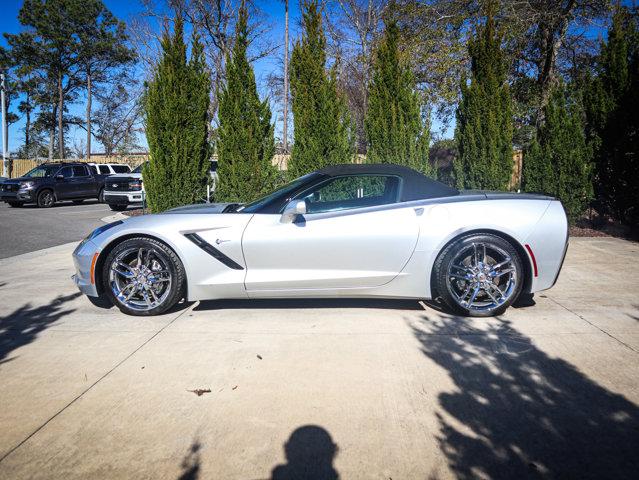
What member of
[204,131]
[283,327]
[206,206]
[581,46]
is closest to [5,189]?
[204,131]

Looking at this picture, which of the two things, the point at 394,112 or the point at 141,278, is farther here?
the point at 394,112

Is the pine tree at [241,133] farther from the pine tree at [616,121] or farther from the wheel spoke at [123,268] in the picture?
the pine tree at [616,121]

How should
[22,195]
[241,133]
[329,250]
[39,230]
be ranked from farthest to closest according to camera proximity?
[22,195], [39,230], [241,133], [329,250]

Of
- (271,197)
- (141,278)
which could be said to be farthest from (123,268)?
(271,197)

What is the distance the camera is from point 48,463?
6.77 ft

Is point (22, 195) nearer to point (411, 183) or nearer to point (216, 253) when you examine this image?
point (216, 253)

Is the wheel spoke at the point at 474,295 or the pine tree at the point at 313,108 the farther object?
the pine tree at the point at 313,108

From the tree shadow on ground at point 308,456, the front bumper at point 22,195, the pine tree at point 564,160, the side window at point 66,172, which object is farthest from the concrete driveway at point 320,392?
the side window at point 66,172

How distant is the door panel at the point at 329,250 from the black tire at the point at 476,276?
0.36 m

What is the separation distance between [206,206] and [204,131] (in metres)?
5.07

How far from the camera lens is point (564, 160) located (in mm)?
9352

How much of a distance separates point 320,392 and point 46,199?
19203 millimetres

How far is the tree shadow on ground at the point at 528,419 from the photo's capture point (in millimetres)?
1999

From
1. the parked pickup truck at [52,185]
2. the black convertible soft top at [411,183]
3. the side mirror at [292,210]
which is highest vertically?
the parked pickup truck at [52,185]
